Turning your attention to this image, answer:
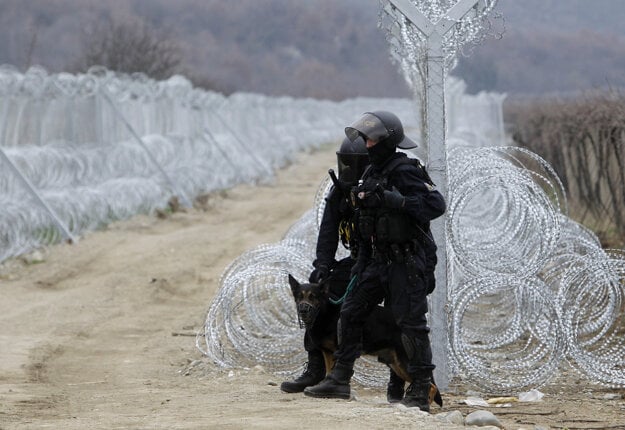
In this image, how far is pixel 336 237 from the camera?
290 inches

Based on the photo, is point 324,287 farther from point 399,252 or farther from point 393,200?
point 393,200

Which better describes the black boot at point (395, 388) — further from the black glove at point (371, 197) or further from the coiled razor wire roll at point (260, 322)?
the coiled razor wire roll at point (260, 322)

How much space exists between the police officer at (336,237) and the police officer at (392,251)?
26 cm

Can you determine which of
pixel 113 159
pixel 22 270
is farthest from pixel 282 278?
pixel 113 159

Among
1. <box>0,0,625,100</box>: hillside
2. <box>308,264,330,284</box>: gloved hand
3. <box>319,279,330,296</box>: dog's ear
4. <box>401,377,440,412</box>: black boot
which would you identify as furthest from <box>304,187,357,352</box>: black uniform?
<box>0,0,625,100</box>: hillside

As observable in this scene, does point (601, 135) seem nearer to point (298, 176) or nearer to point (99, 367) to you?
point (99, 367)

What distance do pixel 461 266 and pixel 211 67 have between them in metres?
75.1

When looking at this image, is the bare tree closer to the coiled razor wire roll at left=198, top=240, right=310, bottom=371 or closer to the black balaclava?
the coiled razor wire roll at left=198, top=240, right=310, bottom=371

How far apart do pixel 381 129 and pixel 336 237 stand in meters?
0.81

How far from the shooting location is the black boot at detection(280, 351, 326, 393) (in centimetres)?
749

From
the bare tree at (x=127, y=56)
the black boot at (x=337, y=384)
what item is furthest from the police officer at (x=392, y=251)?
the bare tree at (x=127, y=56)

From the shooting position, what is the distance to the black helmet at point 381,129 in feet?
22.7

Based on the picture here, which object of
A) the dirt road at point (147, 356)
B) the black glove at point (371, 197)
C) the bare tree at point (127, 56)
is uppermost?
the bare tree at point (127, 56)

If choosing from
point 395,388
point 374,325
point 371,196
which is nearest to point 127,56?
point 395,388
